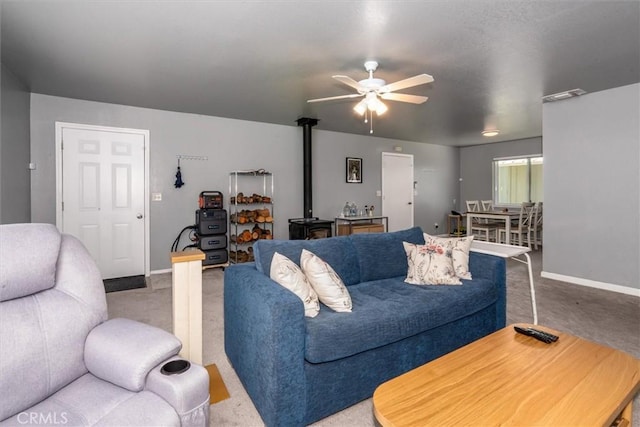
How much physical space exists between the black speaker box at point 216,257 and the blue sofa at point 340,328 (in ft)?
8.15

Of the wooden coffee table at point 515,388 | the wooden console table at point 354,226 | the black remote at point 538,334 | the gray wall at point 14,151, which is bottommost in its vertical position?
the wooden coffee table at point 515,388

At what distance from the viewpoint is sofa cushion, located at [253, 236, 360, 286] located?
2.11 meters

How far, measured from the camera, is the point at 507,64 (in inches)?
124

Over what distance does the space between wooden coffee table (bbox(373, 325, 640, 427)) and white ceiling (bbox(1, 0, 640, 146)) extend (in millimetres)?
2144

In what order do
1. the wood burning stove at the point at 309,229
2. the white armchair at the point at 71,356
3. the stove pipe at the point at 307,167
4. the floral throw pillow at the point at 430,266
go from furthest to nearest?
the stove pipe at the point at 307,167 → the wood burning stove at the point at 309,229 → the floral throw pillow at the point at 430,266 → the white armchair at the point at 71,356

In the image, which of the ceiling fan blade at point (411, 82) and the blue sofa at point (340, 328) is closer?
the blue sofa at point (340, 328)

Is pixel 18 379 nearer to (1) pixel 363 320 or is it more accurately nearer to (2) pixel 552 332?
(1) pixel 363 320

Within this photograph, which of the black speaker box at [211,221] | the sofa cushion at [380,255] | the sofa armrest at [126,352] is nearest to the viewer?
the sofa armrest at [126,352]

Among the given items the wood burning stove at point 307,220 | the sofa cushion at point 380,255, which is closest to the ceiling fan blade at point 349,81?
the sofa cushion at point 380,255

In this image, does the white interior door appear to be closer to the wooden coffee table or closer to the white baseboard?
the white baseboard

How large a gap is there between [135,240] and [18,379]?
380cm

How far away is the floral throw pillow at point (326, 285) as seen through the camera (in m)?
1.89

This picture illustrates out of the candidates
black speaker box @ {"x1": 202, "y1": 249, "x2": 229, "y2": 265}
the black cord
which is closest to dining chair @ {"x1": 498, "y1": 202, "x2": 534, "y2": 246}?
black speaker box @ {"x1": 202, "y1": 249, "x2": 229, "y2": 265}

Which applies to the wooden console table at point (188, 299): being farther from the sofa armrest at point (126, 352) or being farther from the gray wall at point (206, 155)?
the gray wall at point (206, 155)
